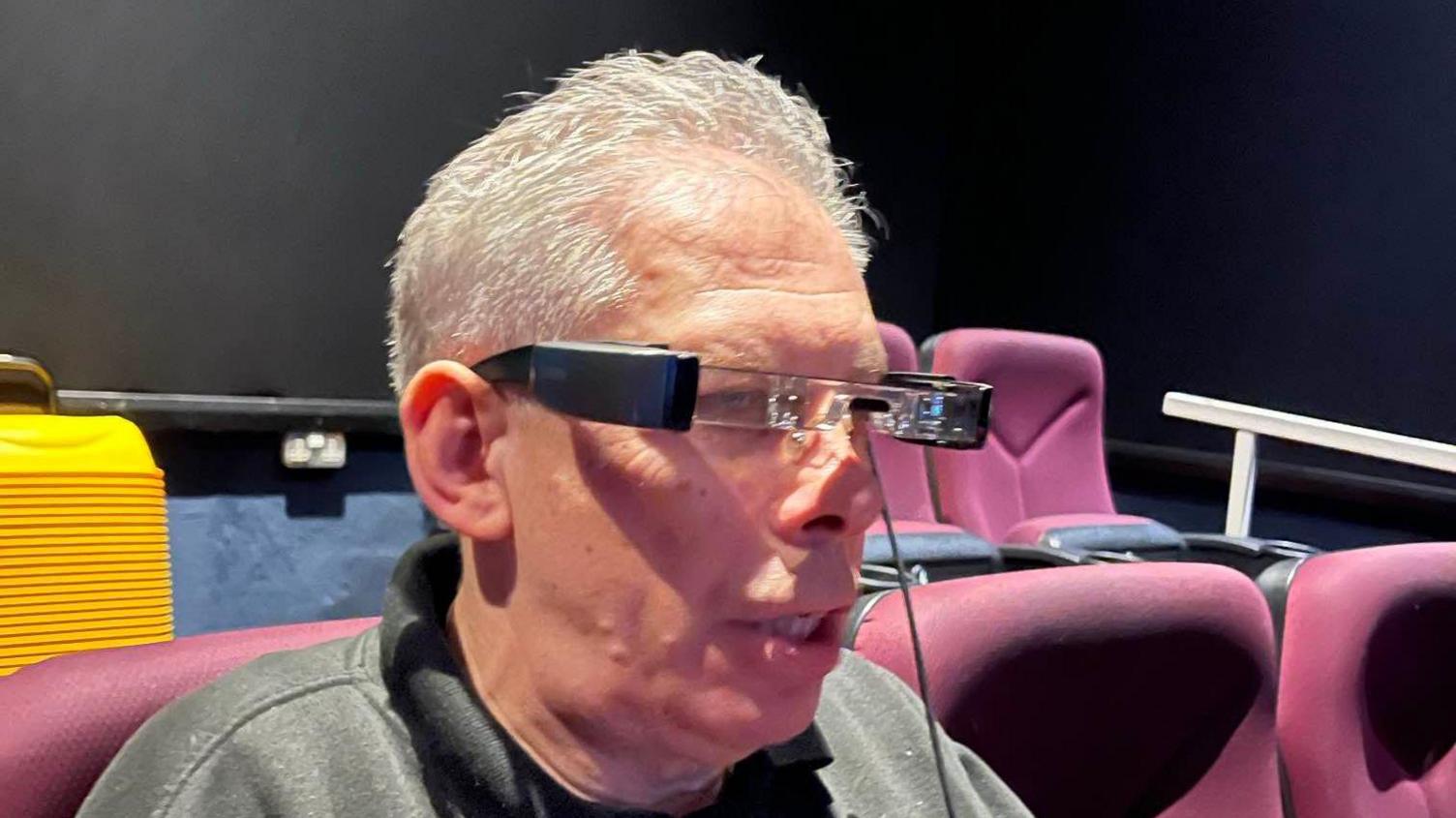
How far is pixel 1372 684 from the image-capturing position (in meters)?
1.10

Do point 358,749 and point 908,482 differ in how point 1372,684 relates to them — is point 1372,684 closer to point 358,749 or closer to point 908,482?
point 358,749

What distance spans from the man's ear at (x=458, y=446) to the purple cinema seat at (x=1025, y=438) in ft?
7.05

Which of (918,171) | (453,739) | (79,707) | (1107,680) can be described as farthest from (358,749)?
(918,171)

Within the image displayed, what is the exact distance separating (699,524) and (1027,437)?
2.48 m

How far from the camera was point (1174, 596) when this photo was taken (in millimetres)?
945

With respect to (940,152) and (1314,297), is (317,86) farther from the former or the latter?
(1314,297)

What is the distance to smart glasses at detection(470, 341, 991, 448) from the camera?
553 millimetres

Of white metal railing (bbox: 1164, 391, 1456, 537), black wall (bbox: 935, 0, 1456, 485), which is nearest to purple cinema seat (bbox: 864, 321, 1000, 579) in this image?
white metal railing (bbox: 1164, 391, 1456, 537)

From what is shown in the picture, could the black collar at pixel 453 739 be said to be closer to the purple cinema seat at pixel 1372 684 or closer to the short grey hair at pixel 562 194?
the short grey hair at pixel 562 194

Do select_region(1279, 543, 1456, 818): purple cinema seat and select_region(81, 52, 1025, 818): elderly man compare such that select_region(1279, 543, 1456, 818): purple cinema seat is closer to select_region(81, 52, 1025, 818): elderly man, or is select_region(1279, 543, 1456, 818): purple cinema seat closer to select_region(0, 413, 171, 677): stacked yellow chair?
select_region(81, 52, 1025, 818): elderly man

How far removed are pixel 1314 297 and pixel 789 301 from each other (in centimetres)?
301

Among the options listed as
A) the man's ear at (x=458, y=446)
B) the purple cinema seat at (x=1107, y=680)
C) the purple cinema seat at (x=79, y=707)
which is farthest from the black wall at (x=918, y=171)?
the man's ear at (x=458, y=446)

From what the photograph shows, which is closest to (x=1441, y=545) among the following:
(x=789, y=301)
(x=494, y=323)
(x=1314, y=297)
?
(x=789, y=301)

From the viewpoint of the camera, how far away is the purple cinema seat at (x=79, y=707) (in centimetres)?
61
